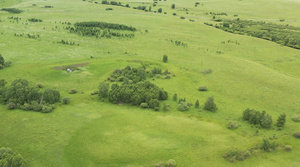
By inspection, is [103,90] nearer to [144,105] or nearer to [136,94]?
[136,94]

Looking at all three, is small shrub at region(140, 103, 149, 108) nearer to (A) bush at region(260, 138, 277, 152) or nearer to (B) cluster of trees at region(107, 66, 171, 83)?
(B) cluster of trees at region(107, 66, 171, 83)

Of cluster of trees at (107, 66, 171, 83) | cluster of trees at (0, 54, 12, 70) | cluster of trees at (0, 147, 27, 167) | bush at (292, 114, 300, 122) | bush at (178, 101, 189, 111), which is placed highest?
cluster of trees at (0, 54, 12, 70)

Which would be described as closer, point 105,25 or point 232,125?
point 232,125

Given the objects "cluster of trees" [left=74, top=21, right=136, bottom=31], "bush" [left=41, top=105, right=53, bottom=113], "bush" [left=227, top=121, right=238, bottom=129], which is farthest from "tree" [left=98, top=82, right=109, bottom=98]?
"cluster of trees" [left=74, top=21, right=136, bottom=31]

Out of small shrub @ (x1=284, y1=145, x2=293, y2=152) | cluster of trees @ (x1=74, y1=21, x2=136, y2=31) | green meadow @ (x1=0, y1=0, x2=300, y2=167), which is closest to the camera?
green meadow @ (x1=0, y1=0, x2=300, y2=167)

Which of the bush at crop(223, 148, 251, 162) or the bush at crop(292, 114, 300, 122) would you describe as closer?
the bush at crop(223, 148, 251, 162)

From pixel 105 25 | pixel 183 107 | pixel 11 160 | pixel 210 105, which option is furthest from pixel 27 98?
pixel 105 25
